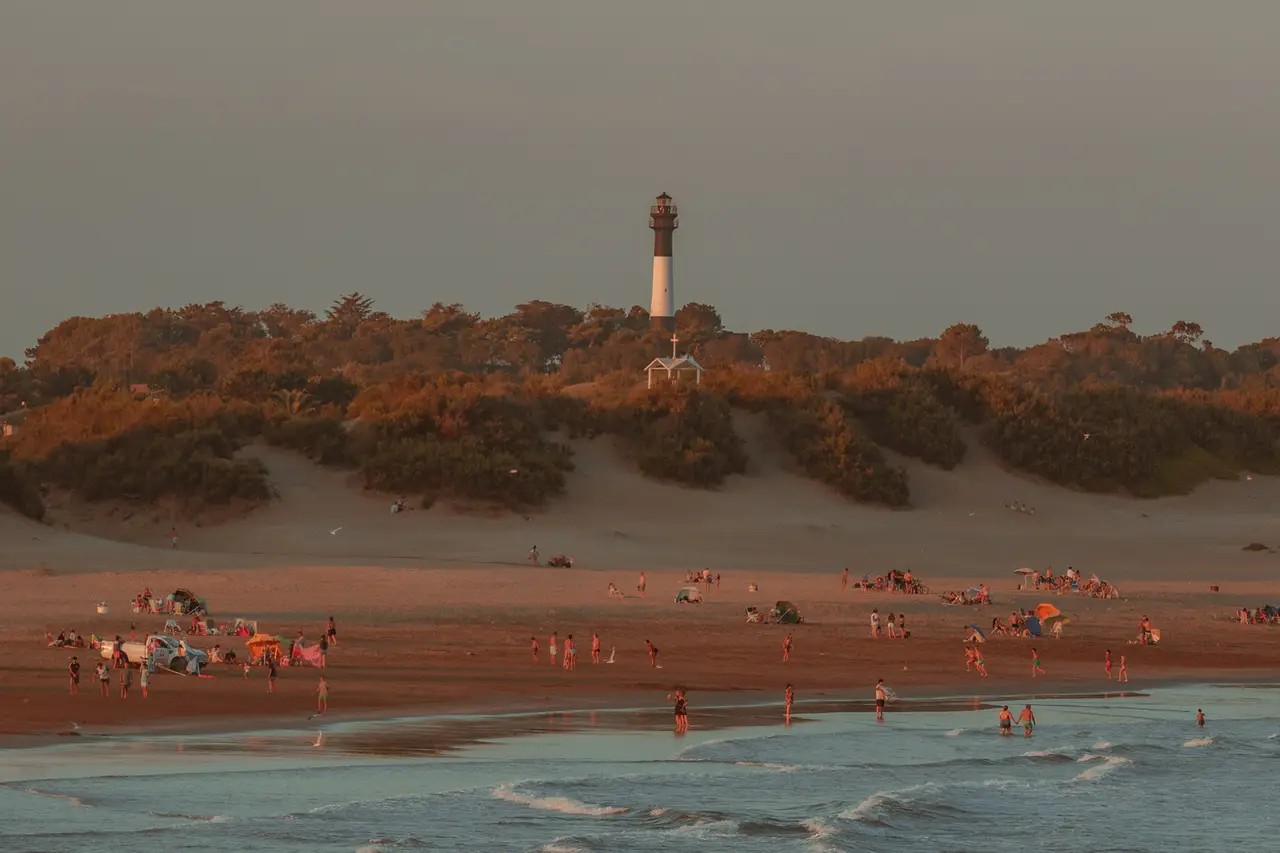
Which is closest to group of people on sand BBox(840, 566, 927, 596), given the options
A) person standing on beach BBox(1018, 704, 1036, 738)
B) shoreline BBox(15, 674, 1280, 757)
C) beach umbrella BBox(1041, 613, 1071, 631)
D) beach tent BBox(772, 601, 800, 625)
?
beach tent BBox(772, 601, 800, 625)

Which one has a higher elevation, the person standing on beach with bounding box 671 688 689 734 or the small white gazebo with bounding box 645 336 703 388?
the small white gazebo with bounding box 645 336 703 388

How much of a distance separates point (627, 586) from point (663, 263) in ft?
183

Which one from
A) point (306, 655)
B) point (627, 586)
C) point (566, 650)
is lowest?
point (306, 655)

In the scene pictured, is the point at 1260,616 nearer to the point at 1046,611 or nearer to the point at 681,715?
the point at 1046,611

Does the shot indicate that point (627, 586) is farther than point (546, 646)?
Yes

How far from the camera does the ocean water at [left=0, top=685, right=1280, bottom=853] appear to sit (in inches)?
891

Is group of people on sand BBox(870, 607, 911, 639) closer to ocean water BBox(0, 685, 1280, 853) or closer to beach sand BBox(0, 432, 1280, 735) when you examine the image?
beach sand BBox(0, 432, 1280, 735)

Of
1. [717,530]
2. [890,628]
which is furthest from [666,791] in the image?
[717,530]

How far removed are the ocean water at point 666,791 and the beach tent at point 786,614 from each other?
11173mm

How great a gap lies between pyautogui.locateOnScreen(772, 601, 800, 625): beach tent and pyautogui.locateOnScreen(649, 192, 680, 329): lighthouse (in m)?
57.7

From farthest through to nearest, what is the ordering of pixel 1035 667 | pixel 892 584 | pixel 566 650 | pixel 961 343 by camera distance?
1. pixel 961 343
2. pixel 892 584
3. pixel 1035 667
4. pixel 566 650

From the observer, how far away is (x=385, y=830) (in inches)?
892

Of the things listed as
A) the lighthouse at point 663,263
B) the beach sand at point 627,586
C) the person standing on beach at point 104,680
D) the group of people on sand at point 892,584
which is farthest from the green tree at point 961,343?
the person standing on beach at point 104,680

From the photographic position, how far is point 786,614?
4344 centimetres
